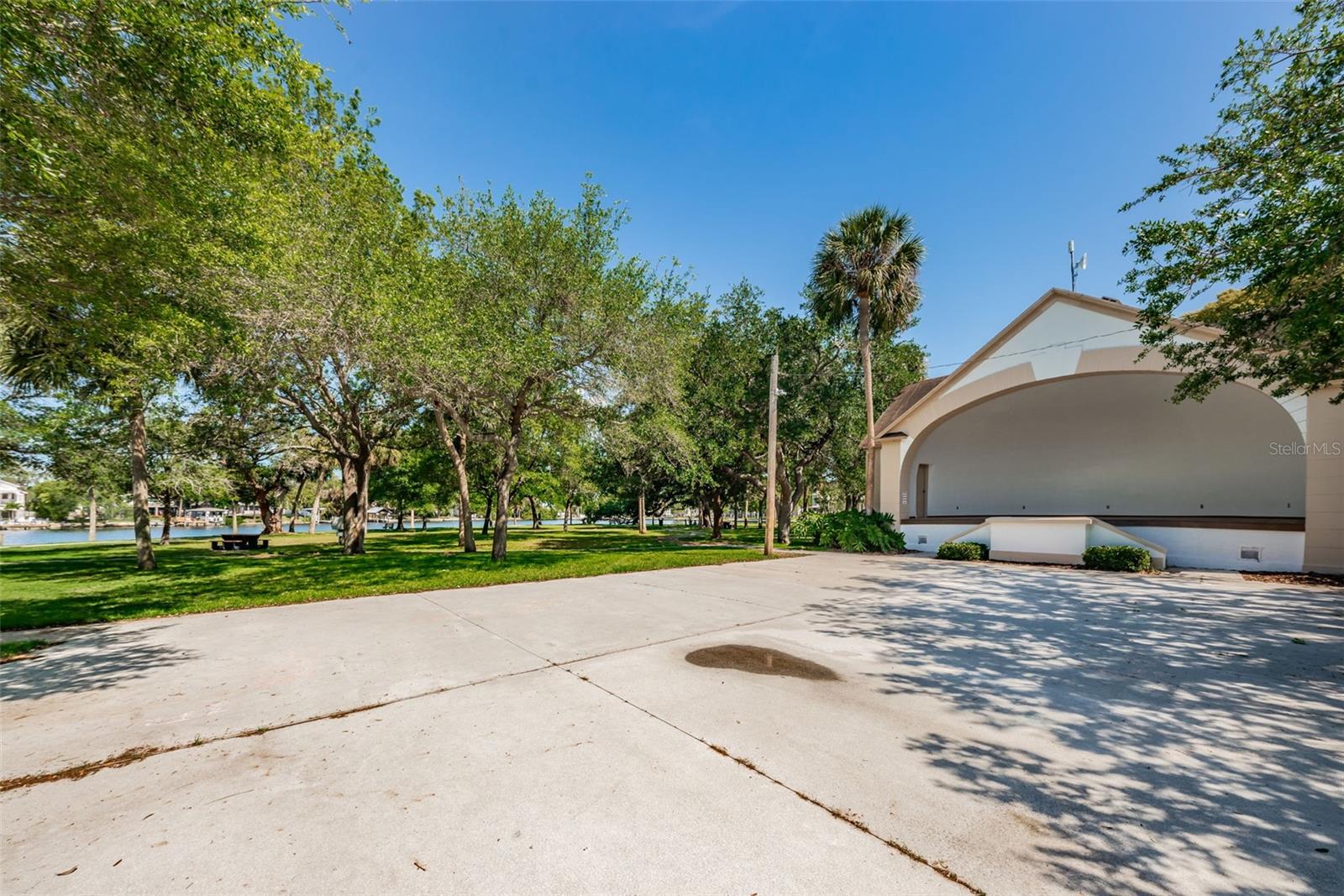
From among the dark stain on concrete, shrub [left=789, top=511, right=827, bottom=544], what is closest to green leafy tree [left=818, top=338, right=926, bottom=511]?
shrub [left=789, top=511, right=827, bottom=544]

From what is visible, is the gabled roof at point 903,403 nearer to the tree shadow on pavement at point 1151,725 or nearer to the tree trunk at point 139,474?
the tree shadow on pavement at point 1151,725

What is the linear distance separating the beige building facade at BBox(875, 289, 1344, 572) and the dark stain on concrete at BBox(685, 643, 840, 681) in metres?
11.9

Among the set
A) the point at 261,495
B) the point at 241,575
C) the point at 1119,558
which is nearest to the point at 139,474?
the point at 241,575

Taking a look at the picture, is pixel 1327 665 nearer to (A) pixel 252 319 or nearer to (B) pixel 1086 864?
(B) pixel 1086 864

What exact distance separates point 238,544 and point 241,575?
10.2 meters

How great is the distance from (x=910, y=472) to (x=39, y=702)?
2191 centimetres

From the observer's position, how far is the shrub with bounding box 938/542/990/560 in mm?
15742

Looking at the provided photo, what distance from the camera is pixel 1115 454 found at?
786 inches

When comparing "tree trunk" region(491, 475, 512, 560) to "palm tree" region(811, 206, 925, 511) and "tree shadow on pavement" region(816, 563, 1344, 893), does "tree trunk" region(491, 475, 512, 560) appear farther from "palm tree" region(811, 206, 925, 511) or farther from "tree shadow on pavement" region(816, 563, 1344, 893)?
"palm tree" region(811, 206, 925, 511)

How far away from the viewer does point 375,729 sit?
380 centimetres

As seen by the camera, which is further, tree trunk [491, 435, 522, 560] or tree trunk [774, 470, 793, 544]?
tree trunk [774, 470, 793, 544]

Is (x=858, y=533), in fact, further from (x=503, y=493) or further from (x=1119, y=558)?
(x=503, y=493)

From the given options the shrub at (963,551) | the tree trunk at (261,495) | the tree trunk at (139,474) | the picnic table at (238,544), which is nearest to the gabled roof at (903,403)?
the shrub at (963,551)

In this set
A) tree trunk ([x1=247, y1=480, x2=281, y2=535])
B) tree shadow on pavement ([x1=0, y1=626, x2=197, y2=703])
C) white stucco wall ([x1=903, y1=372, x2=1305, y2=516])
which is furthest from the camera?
tree trunk ([x1=247, y1=480, x2=281, y2=535])
